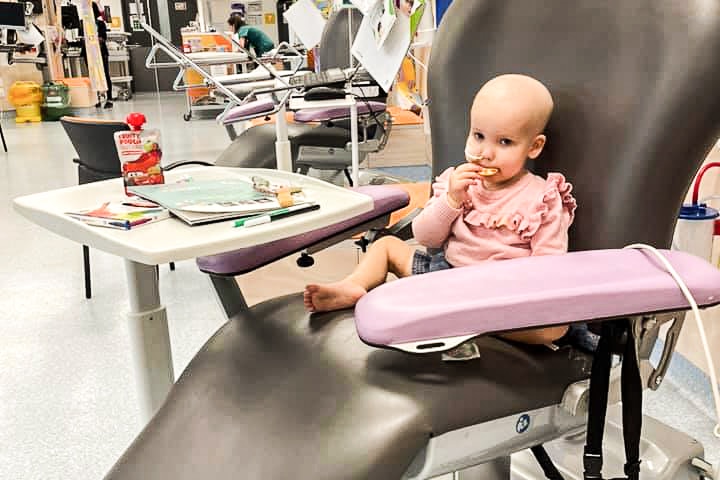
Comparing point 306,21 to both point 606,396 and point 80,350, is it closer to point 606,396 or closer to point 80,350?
point 80,350

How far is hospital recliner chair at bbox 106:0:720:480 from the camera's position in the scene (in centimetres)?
74

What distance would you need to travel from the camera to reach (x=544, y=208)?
1006mm

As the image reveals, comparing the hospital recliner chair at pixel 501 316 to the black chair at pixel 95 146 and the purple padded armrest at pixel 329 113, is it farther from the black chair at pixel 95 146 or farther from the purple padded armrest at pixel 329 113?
the purple padded armrest at pixel 329 113

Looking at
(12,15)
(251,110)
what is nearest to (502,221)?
(251,110)

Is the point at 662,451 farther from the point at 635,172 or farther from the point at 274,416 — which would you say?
the point at 274,416

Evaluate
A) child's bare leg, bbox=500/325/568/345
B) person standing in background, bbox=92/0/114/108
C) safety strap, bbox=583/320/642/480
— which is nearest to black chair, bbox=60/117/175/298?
child's bare leg, bbox=500/325/568/345

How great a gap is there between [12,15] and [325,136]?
18.6 feet

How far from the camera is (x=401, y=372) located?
2.88 ft

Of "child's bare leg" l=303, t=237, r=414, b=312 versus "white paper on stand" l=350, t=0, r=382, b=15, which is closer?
"child's bare leg" l=303, t=237, r=414, b=312

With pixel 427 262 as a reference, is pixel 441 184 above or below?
above

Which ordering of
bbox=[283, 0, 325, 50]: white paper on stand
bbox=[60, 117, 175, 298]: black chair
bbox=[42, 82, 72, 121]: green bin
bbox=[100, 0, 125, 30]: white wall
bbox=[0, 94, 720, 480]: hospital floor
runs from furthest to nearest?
1. bbox=[100, 0, 125, 30]: white wall
2. bbox=[42, 82, 72, 121]: green bin
3. bbox=[283, 0, 325, 50]: white paper on stand
4. bbox=[60, 117, 175, 298]: black chair
5. bbox=[0, 94, 720, 480]: hospital floor

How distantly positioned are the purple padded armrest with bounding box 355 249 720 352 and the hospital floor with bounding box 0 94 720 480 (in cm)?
99

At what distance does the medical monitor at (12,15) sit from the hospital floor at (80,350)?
14.3 ft

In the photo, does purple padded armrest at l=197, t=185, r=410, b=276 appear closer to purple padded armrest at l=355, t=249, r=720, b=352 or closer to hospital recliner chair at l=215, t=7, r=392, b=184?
purple padded armrest at l=355, t=249, r=720, b=352
